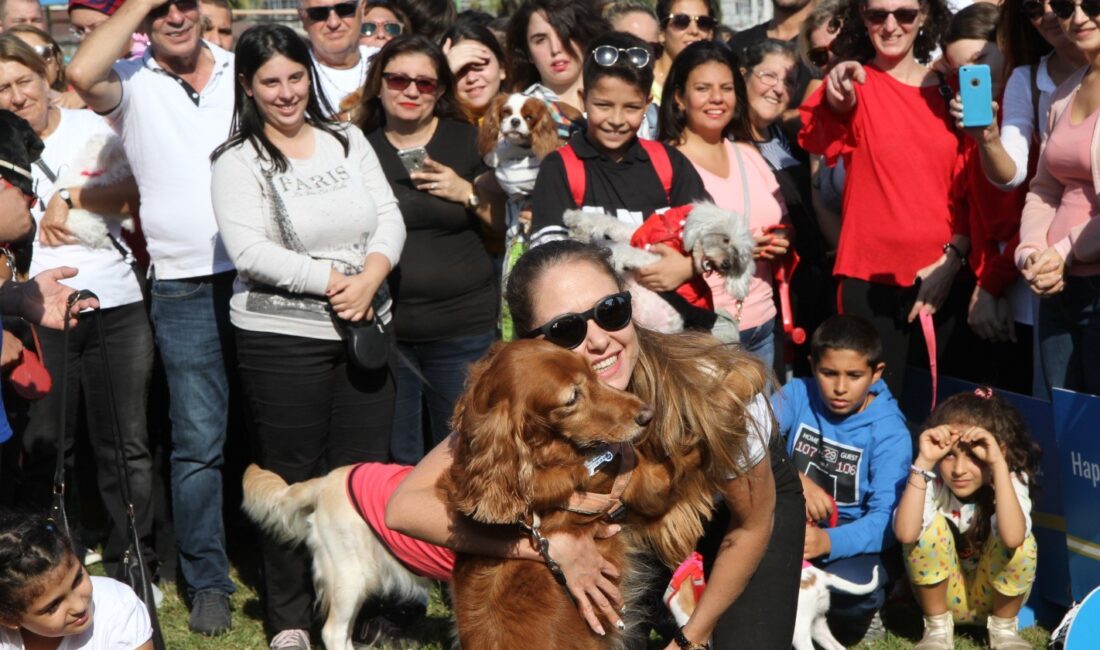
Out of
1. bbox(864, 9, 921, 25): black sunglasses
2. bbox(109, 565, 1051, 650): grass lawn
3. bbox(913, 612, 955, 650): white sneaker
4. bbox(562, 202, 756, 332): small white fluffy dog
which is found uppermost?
bbox(864, 9, 921, 25): black sunglasses

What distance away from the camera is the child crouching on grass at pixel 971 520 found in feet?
16.2

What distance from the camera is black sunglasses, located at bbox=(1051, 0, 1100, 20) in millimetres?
4543

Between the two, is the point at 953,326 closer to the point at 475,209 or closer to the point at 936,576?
the point at 936,576

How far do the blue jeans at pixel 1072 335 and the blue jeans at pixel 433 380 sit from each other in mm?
2318

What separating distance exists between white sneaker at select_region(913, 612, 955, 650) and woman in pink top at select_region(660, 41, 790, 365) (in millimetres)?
1281

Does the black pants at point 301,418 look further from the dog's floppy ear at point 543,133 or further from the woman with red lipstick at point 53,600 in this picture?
the dog's floppy ear at point 543,133

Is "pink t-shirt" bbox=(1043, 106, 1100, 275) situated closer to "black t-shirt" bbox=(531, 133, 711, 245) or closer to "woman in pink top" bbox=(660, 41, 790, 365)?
"woman in pink top" bbox=(660, 41, 790, 365)

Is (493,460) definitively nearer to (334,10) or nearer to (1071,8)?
(1071,8)

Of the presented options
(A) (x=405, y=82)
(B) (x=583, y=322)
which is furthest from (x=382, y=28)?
(B) (x=583, y=322)

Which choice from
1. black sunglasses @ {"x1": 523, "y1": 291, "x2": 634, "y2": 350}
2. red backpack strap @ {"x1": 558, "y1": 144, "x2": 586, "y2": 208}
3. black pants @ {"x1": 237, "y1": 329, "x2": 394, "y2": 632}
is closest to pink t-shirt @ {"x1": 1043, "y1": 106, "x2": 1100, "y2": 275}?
red backpack strap @ {"x1": 558, "y1": 144, "x2": 586, "y2": 208}

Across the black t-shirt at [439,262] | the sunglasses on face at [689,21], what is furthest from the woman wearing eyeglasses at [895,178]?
the black t-shirt at [439,262]

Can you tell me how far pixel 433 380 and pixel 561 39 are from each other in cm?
182

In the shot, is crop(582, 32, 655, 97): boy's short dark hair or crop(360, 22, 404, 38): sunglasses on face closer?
crop(582, 32, 655, 97): boy's short dark hair

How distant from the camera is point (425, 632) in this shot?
17.7 ft
